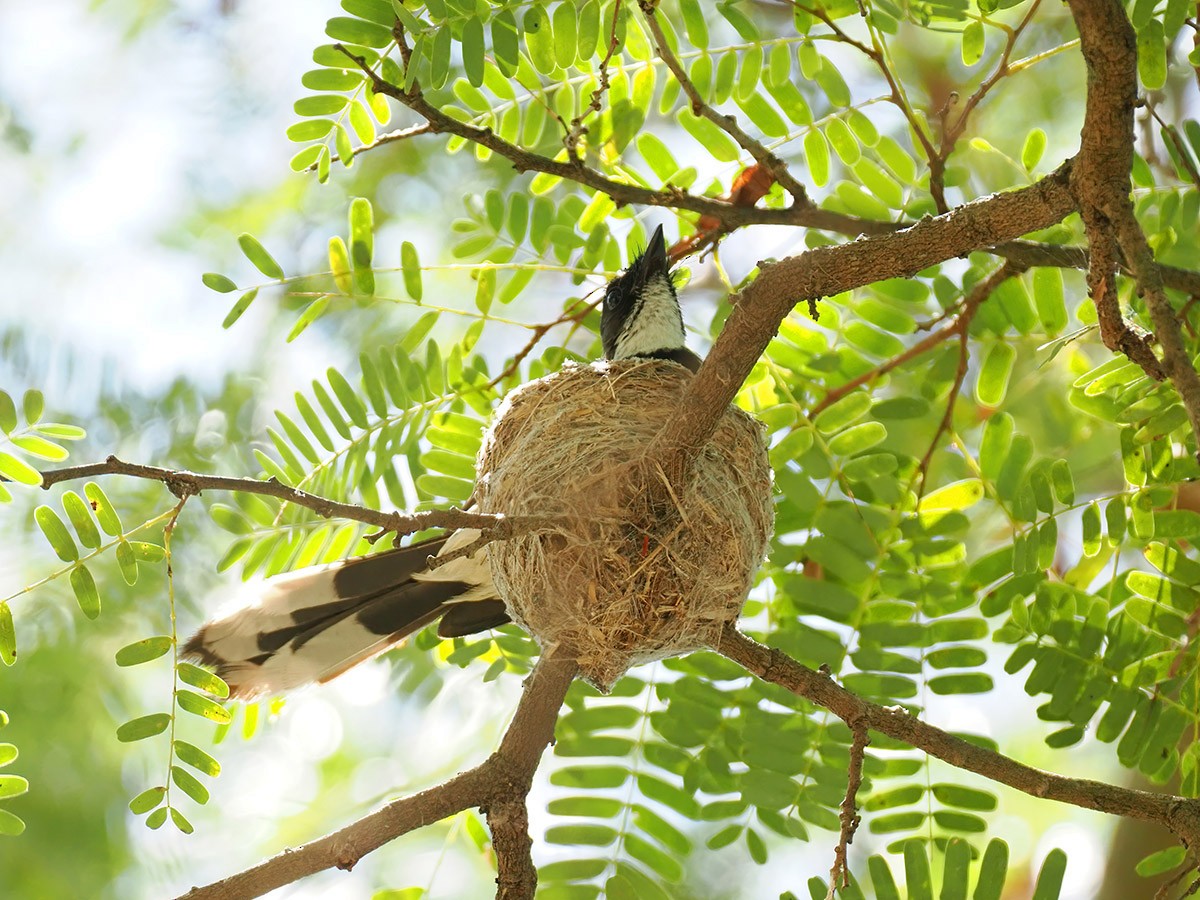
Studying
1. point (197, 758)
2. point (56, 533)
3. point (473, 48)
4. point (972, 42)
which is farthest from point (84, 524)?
point (972, 42)

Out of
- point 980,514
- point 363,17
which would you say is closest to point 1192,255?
point 980,514

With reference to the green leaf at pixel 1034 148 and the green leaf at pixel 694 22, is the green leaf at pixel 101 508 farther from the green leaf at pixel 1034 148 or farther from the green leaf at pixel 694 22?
the green leaf at pixel 1034 148

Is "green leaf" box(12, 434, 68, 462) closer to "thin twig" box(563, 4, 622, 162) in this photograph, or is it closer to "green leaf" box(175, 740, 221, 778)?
"green leaf" box(175, 740, 221, 778)

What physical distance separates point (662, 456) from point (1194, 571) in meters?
1.44

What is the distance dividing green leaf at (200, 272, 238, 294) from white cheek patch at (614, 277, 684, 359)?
61.2 inches

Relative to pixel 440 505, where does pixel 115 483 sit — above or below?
above

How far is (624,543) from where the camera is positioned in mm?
2957

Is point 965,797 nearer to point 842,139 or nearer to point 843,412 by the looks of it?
point 843,412

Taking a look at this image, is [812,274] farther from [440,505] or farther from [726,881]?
[726,881]

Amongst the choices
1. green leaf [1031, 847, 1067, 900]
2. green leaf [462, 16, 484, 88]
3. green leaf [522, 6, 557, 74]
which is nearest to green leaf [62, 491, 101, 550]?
green leaf [462, 16, 484, 88]

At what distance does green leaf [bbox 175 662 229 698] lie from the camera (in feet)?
9.19

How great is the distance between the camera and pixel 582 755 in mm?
3504

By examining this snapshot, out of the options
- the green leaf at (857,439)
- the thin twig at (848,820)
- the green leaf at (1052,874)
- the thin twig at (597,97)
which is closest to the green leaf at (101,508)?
the thin twig at (597,97)

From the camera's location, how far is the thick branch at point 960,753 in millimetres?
2678
